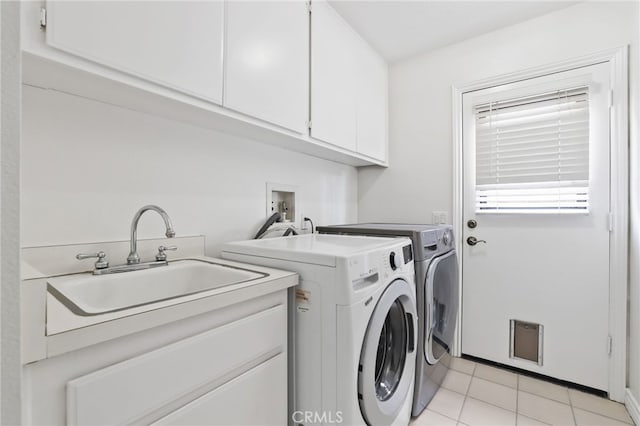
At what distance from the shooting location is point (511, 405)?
5.49 feet

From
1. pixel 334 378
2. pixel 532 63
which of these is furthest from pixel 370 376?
pixel 532 63

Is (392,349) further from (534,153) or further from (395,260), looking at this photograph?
(534,153)

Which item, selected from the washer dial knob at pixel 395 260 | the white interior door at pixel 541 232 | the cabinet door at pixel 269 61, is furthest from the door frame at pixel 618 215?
the cabinet door at pixel 269 61

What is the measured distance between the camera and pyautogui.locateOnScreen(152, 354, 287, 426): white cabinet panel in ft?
2.50

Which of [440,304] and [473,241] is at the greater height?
[473,241]

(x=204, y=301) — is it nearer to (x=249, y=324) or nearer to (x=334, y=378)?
(x=249, y=324)

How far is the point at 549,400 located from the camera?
67.7 inches

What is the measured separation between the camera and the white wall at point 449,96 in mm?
1644

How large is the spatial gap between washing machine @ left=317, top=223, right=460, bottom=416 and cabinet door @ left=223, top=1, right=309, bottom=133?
0.83 meters

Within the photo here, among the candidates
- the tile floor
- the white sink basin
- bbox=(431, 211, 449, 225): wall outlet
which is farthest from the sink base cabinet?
bbox=(431, 211, 449, 225): wall outlet

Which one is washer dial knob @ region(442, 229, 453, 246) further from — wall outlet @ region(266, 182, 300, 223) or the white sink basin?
the white sink basin

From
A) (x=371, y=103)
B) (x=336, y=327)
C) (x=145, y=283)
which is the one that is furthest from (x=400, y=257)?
(x=371, y=103)

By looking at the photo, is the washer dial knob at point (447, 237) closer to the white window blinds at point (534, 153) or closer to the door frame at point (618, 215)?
the white window blinds at point (534, 153)

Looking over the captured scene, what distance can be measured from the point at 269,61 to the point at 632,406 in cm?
263
